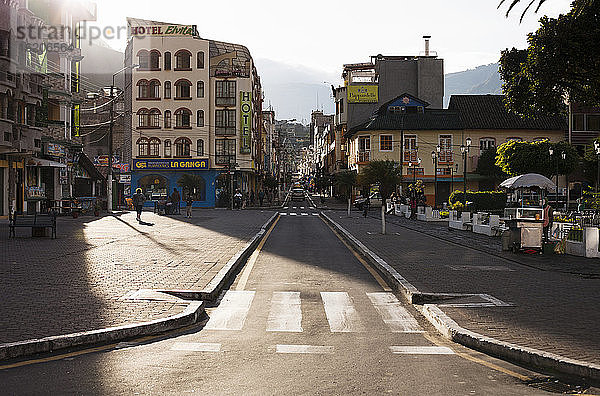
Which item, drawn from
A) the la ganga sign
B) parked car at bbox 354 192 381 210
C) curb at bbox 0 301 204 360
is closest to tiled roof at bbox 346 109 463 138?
parked car at bbox 354 192 381 210

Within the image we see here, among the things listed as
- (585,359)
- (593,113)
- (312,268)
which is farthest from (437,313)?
(593,113)

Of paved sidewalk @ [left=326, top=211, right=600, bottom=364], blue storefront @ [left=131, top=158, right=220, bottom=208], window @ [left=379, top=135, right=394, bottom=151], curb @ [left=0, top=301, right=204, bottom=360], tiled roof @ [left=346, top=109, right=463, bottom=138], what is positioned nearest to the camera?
curb @ [left=0, top=301, right=204, bottom=360]

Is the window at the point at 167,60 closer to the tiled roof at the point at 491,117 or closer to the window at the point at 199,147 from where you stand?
the window at the point at 199,147

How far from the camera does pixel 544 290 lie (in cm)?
1150

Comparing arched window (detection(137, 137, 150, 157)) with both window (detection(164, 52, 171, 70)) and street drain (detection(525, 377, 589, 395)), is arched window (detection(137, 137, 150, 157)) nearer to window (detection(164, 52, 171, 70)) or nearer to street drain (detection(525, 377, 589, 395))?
window (detection(164, 52, 171, 70))

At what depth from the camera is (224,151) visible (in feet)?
230

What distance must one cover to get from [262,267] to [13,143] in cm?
2200

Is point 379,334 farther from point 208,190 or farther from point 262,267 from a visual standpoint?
point 208,190

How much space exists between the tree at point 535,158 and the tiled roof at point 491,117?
14363 millimetres

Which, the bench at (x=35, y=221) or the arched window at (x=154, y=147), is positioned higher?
the arched window at (x=154, y=147)

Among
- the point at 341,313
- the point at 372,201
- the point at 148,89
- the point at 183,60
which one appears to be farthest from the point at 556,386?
the point at 148,89

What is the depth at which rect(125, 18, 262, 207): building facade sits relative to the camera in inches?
2741

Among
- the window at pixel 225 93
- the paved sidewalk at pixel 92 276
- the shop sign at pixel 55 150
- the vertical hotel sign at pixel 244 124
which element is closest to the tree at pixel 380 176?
the paved sidewalk at pixel 92 276

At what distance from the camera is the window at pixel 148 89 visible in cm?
6994
